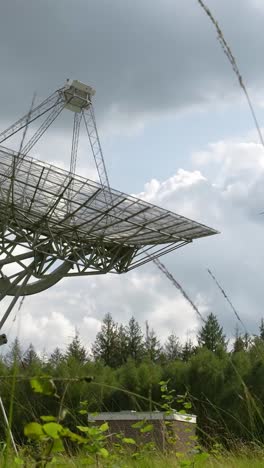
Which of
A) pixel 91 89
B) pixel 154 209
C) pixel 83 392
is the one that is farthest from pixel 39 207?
pixel 83 392

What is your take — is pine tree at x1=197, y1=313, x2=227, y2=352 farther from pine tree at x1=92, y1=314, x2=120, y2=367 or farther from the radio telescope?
pine tree at x1=92, y1=314, x2=120, y2=367

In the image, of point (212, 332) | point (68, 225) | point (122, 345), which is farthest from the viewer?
point (122, 345)

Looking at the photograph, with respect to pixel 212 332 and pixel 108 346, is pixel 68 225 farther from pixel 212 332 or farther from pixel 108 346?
pixel 108 346

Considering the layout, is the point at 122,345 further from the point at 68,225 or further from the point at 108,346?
the point at 68,225

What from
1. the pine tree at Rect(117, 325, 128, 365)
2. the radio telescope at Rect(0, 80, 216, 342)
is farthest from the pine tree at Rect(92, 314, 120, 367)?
the radio telescope at Rect(0, 80, 216, 342)

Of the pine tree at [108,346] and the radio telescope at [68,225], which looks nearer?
the radio telescope at [68,225]

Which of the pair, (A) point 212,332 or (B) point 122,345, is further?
(B) point 122,345

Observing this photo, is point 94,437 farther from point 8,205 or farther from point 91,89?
point 91,89

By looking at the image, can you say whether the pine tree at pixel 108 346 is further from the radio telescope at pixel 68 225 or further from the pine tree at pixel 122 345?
the radio telescope at pixel 68 225

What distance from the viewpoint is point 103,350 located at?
45.8m

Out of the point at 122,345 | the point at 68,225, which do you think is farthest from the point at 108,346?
the point at 68,225

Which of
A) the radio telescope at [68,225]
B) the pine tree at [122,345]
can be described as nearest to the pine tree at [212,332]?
the radio telescope at [68,225]

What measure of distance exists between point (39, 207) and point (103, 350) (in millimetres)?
32105

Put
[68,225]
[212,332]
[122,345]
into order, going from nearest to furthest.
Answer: [212,332] < [68,225] < [122,345]
